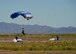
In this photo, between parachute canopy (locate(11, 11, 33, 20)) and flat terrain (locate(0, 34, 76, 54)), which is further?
parachute canopy (locate(11, 11, 33, 20))

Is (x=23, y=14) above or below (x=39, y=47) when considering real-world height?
above

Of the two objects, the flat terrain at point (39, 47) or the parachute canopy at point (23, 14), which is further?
the parachute canopy at point (23, 14)

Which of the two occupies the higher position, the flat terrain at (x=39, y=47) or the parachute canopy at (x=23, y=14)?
the parachute canopy at (x=23, y=14)

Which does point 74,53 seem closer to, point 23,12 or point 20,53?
point 20,53

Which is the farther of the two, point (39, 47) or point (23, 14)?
point (23, 14)

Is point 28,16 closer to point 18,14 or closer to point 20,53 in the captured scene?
point 18,14

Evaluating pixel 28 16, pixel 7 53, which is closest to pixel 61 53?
pixel 7 53

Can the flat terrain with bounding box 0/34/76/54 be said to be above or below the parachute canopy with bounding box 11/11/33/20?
below

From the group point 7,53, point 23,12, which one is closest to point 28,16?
point 23,12

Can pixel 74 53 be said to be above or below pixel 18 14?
below

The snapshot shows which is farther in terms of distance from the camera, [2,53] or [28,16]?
[28,16]

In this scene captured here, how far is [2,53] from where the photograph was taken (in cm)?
3362

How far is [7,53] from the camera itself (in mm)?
33625

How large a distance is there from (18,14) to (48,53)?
32200mm
